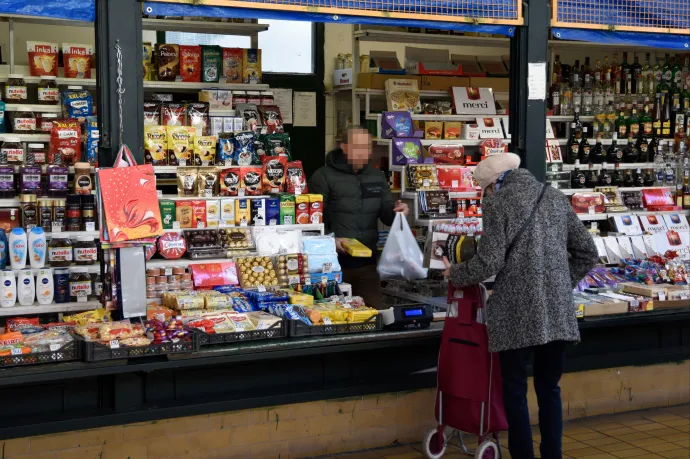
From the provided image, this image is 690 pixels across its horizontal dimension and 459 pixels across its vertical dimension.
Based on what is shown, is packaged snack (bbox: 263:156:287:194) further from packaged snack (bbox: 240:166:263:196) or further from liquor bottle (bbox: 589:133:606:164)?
liquor bottle (bbox: 589:133:606:164)

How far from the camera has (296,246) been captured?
6426mm

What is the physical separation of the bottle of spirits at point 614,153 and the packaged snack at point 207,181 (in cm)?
349

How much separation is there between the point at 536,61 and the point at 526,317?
1.90 metres

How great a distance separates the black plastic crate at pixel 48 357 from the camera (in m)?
4.53

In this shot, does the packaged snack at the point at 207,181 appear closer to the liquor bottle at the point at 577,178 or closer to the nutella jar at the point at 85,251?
the nutella jar at the point at 85,251

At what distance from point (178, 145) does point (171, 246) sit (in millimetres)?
706

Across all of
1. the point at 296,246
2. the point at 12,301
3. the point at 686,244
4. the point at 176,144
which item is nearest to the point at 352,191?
the point at 296,246

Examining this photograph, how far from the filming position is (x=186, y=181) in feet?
21.1

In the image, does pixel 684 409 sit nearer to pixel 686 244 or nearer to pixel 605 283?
pixel 605 283

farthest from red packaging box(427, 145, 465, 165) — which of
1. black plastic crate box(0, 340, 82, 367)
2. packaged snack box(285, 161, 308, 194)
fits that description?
black plastic crate box(0, 340, 82, 367)

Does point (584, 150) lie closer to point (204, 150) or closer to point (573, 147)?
point (573, 147)

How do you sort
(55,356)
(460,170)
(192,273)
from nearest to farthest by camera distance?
(55,356) → (192,273) → (460,170)

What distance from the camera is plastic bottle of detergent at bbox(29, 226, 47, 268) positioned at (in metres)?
5.80

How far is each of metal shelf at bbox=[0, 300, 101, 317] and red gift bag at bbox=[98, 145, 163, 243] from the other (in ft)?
3.86
